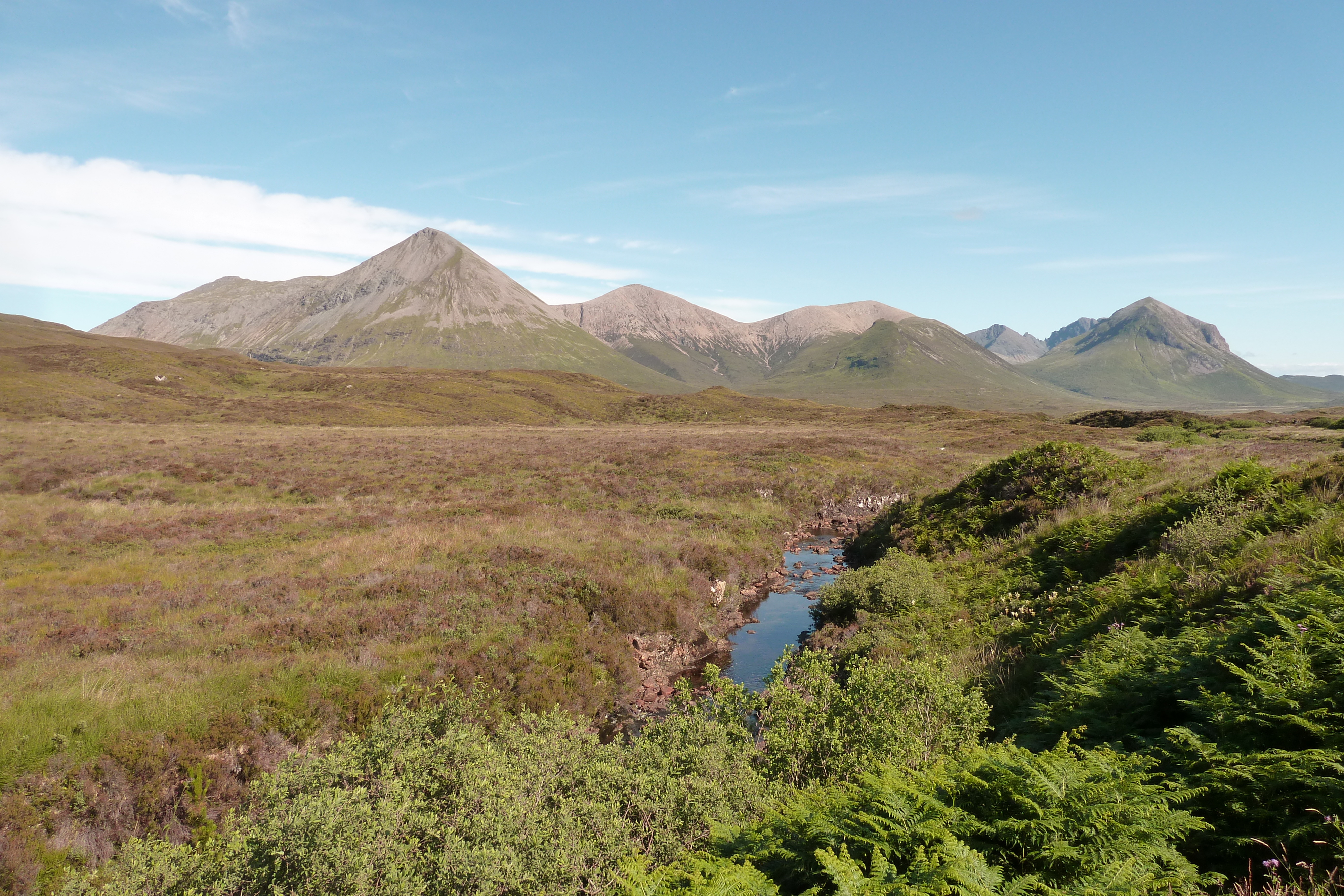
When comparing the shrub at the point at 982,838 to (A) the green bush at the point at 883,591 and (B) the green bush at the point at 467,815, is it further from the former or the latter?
(A) the green bush at the point at 883,591

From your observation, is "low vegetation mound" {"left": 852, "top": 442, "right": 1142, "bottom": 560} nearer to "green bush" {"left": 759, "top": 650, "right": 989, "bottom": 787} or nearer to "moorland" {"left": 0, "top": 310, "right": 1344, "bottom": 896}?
"moorland" {"left": 0, "top": 310, "right": 1344, "bottom": 896}

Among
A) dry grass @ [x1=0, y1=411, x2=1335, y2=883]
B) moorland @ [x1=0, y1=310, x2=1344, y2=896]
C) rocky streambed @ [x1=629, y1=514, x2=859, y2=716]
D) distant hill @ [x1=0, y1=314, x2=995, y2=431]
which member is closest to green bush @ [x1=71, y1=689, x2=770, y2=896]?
moorland @ [x1=0, y1=310, x2=1344, y2=896]

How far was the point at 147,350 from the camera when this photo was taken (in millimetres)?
125500

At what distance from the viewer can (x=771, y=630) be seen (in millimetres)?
19281

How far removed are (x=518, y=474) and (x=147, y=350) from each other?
13765 centimetres

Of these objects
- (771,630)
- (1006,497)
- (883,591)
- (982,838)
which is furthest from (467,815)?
(1006,497)

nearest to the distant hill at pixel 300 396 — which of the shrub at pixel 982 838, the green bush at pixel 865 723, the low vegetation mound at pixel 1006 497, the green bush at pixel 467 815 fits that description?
the low vegetation mound at pixel 1006 497

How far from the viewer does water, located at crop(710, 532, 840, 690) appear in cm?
1628

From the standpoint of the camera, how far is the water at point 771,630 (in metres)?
16.3

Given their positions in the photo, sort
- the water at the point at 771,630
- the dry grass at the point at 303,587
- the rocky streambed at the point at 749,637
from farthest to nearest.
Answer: the water at the point at 771,630
the rocky streambed at the point at 749,637
the dry grass at the point at 303,587

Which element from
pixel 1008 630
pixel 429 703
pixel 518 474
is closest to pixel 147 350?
pixel 518 474

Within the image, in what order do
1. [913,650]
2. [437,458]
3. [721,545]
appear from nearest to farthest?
[913,650] < [721,545] < [437,458]

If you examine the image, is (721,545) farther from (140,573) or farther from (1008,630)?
(140,573)

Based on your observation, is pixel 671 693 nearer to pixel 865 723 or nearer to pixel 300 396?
pixel 865 723
